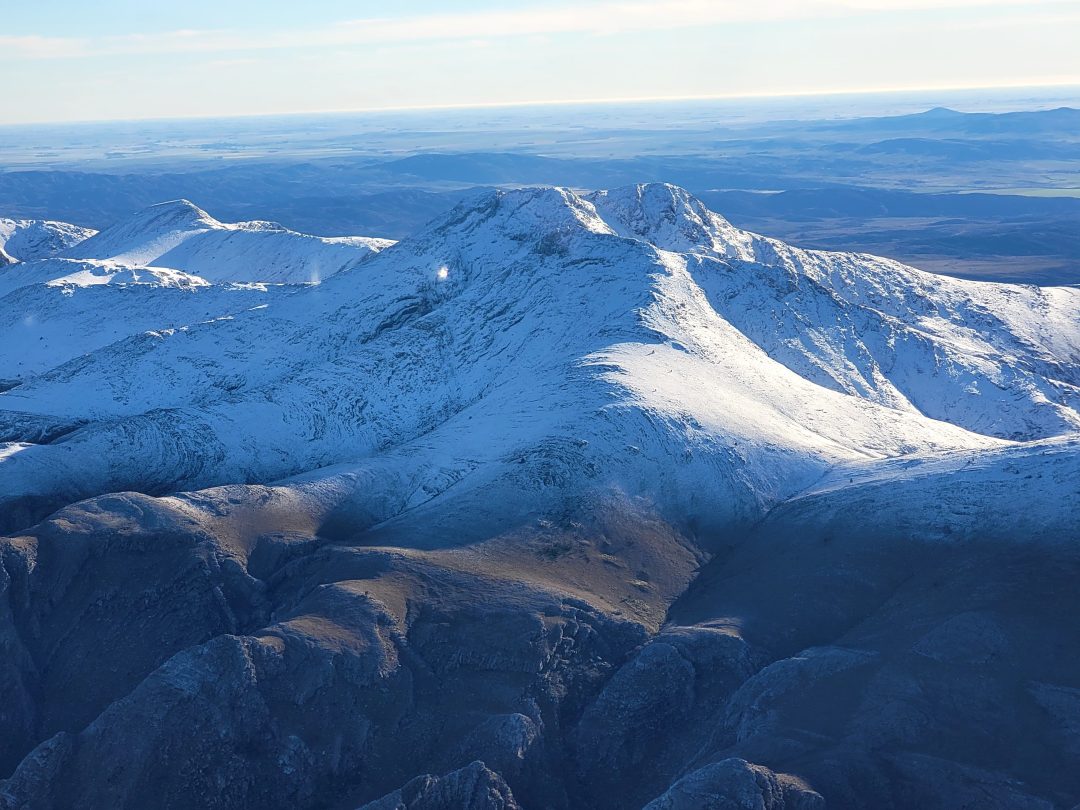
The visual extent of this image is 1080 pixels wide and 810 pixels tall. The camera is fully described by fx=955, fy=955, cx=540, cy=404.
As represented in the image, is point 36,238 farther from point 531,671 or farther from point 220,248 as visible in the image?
point 531,671

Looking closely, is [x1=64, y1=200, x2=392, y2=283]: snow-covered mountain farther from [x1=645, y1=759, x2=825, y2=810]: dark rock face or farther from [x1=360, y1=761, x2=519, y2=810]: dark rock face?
[x1=645, y1=759, x2=825, y2=810]: dark rock face

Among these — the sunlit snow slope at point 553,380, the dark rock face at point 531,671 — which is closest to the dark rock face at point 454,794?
the dark rock face at point 531,671

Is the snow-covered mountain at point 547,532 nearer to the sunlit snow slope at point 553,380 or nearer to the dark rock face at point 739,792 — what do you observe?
the dark rock face at point 739,792

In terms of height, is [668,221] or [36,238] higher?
[668,221]

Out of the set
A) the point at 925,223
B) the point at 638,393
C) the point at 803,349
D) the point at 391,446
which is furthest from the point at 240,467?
the point at 925,223

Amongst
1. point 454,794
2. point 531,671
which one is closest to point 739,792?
point 454,794

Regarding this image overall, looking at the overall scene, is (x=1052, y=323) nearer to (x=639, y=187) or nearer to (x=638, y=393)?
(x=639, y=187)
